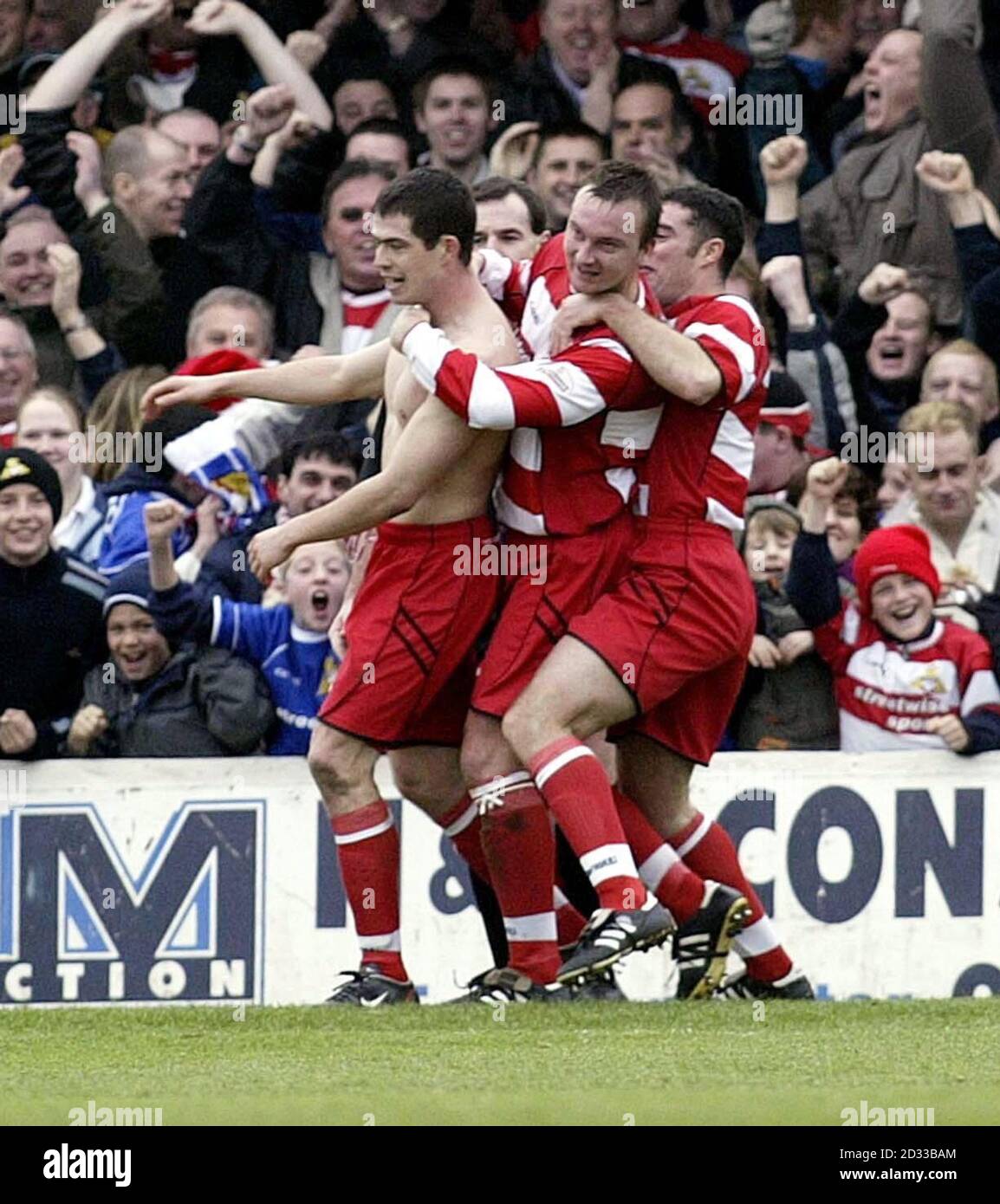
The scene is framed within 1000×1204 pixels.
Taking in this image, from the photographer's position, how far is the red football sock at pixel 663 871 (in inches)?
326

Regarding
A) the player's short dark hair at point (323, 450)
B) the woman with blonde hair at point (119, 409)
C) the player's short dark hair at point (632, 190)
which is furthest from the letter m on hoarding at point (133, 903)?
the player's short dark hair at point (632, 190)

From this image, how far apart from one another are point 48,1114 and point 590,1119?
1189 millimetres

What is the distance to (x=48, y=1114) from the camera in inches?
234

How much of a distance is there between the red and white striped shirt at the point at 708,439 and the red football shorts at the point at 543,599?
0.54ft

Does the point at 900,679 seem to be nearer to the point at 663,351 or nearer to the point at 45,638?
the point at 663,351

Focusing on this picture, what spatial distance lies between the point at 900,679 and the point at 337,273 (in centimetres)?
313

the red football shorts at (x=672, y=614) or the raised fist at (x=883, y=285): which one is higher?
the raised fist at (x=883, y=285)

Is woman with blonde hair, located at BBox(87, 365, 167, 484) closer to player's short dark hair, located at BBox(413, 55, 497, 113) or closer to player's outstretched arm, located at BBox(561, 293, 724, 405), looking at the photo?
player's short dark hair, located at BBox(413, 55, 497, 113)

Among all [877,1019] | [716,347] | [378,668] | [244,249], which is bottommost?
[877,1019]

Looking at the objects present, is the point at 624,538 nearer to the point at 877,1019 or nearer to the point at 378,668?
the point at 378,668

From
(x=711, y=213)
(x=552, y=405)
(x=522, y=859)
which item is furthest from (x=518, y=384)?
(x=522, y=859)

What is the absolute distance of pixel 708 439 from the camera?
7996 mm

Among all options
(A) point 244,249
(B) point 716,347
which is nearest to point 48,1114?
(B) point 716,347

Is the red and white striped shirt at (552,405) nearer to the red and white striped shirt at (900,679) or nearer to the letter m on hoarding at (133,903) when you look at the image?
the red and white striped shirt at (900,679)
